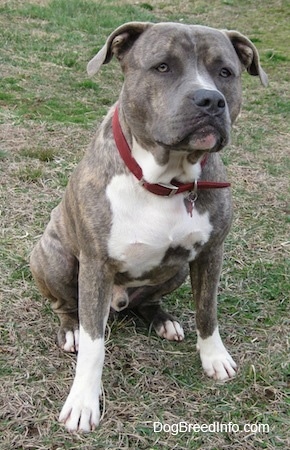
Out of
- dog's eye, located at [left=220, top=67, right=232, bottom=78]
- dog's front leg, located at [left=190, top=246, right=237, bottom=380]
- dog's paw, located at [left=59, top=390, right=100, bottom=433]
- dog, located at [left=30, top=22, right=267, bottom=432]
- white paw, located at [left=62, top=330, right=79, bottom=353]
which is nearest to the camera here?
dog, located at [left=30, top=22, right=267, bottom=432]

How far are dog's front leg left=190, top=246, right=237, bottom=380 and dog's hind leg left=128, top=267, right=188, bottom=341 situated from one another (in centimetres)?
13

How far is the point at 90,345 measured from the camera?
2.54 m

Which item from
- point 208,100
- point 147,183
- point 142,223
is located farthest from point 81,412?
point 208,100

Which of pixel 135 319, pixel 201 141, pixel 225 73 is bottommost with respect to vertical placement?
pixel 135 319

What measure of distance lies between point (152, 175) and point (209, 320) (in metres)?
0.76

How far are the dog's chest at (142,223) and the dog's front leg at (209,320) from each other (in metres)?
A: 0.27

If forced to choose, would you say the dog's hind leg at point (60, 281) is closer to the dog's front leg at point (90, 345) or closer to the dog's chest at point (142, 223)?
the dog's front leg at point (90, 345)

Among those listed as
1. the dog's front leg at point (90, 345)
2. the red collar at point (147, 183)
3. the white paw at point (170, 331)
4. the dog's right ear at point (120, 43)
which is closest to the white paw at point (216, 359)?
the white paw at point (170, 331)

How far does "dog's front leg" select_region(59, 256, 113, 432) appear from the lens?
251 centimetres

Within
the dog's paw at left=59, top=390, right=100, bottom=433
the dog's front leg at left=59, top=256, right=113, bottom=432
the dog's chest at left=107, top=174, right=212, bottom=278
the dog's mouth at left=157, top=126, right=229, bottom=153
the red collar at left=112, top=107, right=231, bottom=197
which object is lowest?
the dog's paw at left=59, top=390, right=100, bottom=433

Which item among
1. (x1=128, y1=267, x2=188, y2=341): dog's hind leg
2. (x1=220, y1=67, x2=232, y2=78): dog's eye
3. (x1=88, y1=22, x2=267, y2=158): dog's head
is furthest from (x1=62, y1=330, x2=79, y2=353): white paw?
(x1=220, y1=67, x2=232, y2=78): dog's eye

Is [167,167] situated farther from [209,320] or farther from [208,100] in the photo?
[209,320]

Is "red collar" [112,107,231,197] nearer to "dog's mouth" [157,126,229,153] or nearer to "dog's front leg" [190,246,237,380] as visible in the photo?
"dog's mouth" [157,126,229,153]

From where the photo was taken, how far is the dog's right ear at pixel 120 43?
2428mm
